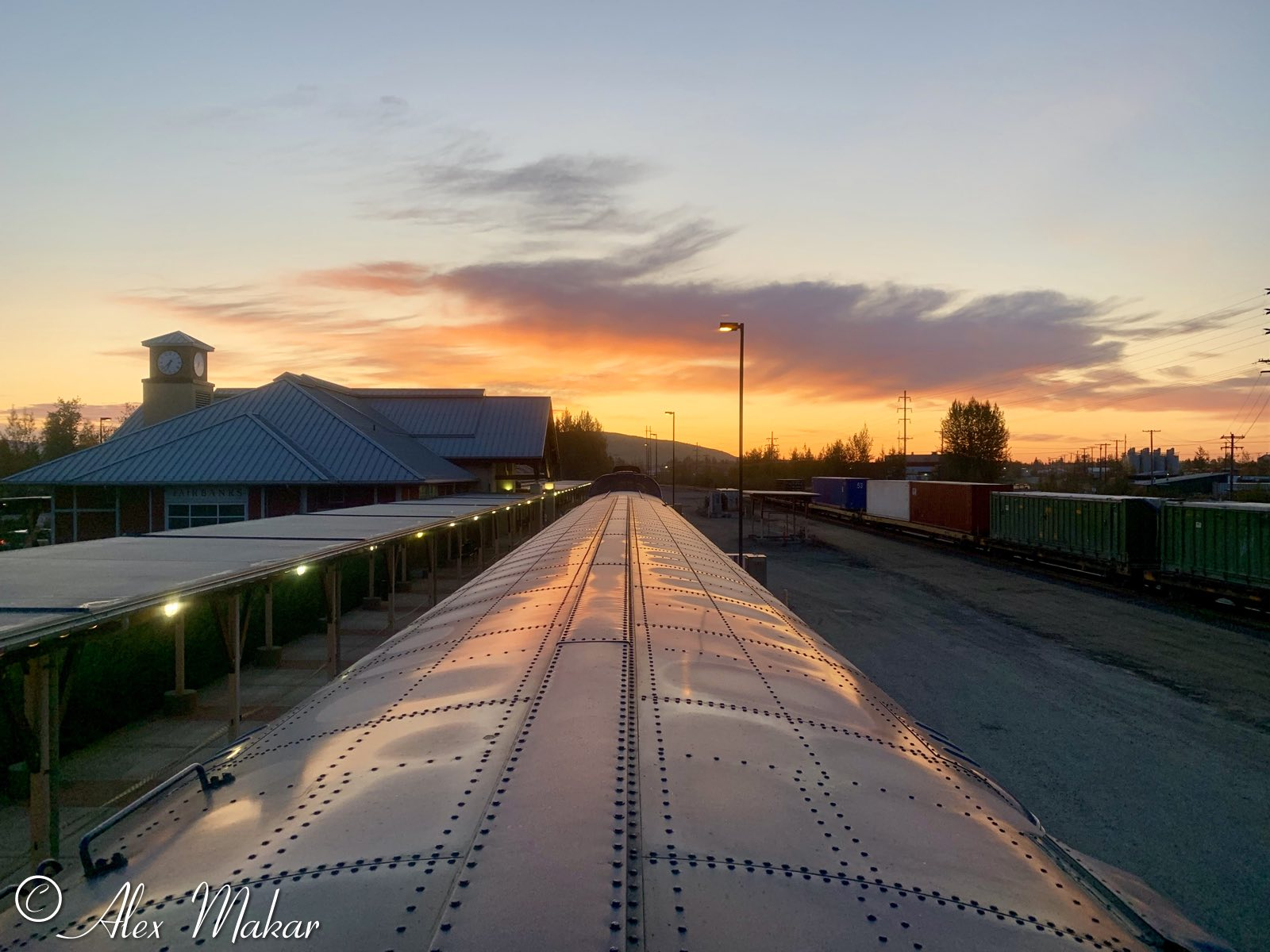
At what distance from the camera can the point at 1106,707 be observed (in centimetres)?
1337

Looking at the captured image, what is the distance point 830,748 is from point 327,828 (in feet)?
7.40

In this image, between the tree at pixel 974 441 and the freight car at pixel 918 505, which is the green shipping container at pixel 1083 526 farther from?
the tree at pixel 974 441

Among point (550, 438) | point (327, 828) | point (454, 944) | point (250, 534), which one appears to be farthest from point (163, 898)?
point (550, 438)

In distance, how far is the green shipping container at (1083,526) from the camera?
26.6 meters

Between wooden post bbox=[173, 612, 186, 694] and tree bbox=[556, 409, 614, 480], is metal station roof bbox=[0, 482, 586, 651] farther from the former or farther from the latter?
tree bbox=[556, 409, 614, 480]

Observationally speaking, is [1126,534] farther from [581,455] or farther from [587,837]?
[581,455]

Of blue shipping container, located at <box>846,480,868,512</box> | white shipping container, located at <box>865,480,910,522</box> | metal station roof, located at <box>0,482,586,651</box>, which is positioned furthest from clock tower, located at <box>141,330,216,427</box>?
blue shipping container, located at <box>846,480,868,512</box>

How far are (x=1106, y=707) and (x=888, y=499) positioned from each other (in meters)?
40.5

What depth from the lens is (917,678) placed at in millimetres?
14992

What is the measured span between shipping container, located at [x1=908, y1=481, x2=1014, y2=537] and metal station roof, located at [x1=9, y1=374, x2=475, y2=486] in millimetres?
25905

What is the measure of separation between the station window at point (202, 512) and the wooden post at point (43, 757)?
27.7 meters

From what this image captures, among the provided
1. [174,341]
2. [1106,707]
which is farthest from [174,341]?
[1106,707]

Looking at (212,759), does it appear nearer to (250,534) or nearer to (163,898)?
(163,898)
